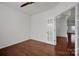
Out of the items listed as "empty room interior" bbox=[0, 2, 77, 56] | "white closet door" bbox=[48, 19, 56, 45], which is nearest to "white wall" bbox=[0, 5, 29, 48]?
"empty room interior" bbox=[0, 2, 77, 56]

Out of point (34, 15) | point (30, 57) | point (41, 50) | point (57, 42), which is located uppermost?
point (34, 15)

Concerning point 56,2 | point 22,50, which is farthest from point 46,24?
point 22,50

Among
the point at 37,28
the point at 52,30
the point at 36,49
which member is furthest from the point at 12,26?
the point at 52,30

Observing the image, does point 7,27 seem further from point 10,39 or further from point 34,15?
point 34,15

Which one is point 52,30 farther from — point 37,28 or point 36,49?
point 36,49

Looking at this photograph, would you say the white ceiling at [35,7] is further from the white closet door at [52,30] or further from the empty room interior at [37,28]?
the white closet door at [52,30]

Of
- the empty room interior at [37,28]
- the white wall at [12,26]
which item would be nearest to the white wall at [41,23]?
the empty room interior at [37,28]

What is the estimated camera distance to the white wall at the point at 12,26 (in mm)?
1574

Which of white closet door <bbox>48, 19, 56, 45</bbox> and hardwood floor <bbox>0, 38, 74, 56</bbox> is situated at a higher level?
white closet door <bbox>48, 19, 56, 45</bbox>

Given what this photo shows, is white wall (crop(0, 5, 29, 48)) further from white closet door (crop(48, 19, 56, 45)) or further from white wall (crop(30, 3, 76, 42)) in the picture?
white closet door (crop(48, 19, 56, 45))

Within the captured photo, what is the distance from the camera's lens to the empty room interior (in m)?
1.58

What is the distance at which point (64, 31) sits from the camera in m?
1.61

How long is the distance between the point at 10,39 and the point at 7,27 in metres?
0.18

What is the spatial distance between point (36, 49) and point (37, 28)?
0.31m
